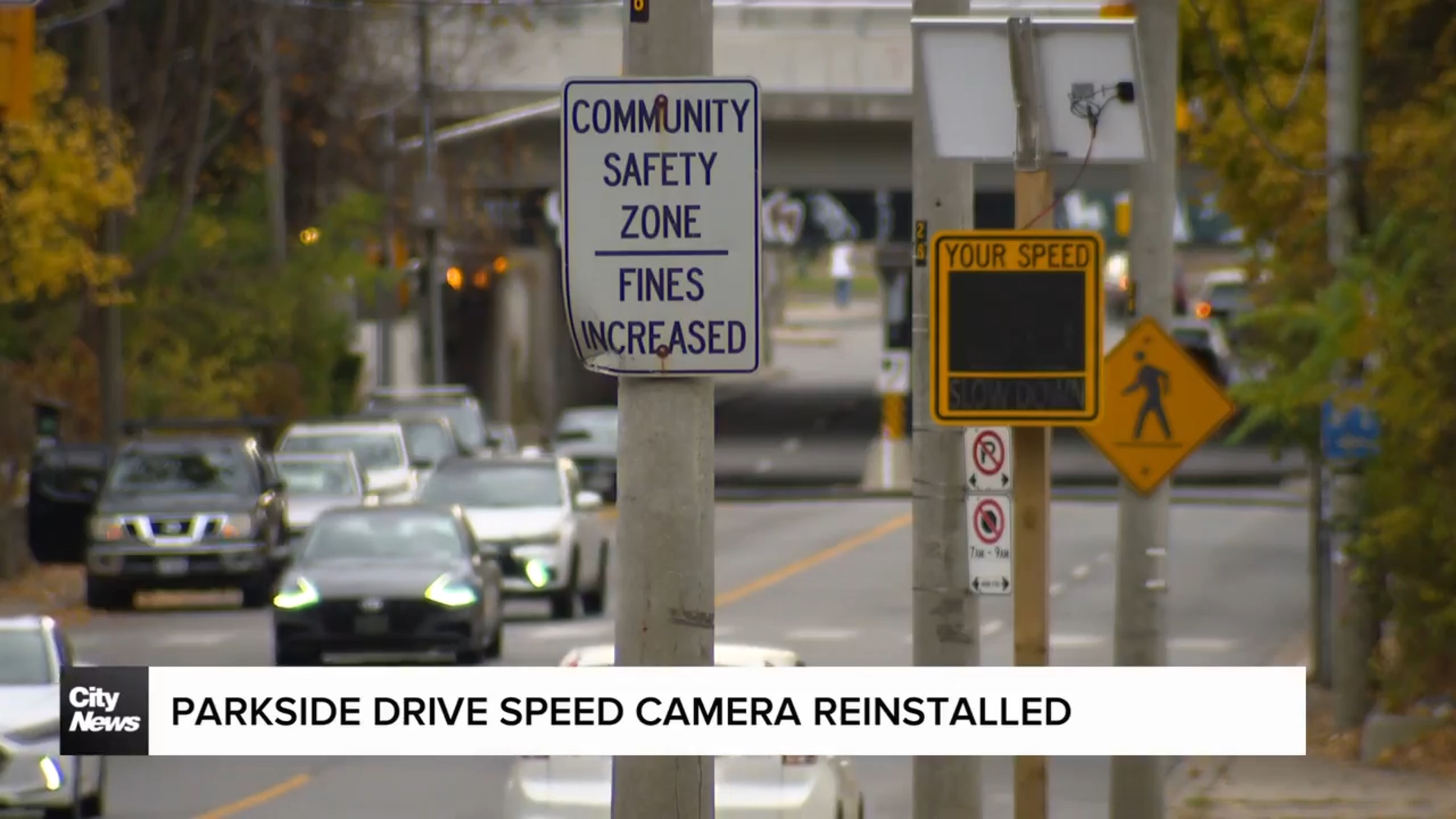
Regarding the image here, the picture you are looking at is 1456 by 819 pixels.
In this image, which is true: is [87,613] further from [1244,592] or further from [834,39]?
[834,39]

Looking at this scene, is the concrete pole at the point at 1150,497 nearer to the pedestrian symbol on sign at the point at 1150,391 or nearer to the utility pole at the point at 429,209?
the pedestrian symbol on sign at the point at 1150,391

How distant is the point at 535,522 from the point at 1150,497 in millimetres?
15331

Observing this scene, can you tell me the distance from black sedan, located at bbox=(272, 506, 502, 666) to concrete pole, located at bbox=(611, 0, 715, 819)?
55.2 ft

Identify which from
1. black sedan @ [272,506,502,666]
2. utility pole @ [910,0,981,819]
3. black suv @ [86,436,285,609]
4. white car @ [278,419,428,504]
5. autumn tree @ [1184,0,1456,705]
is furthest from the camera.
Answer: white car @ [278,419,428,504]

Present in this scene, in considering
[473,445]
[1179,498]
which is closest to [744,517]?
[473,445]

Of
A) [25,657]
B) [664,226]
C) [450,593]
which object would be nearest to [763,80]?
[450,593]

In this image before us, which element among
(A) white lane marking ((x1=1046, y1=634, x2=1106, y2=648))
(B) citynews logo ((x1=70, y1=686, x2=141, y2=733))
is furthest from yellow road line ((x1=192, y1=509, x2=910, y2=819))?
(B) citynews logo ((x1=70, y1=686, x2=141, y2=733))

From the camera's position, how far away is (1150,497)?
14.8m

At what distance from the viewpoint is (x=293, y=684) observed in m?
7.88

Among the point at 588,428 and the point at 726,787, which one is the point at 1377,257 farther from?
the point at 588,428

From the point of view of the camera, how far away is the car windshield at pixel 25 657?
53.5 ft

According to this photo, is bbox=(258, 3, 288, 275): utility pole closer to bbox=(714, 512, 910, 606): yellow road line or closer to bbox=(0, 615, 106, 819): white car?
bbox=(714, 512, 910, 606): yellow road line

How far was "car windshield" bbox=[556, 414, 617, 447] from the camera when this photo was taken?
49031 mm

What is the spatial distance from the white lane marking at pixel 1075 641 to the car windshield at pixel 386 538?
5961mm
